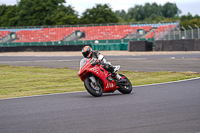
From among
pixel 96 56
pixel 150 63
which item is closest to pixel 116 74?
pixel 96 56

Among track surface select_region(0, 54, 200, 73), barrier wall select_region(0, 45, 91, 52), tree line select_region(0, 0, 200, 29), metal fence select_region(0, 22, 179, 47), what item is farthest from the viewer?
tree line select_region(0, 0, 200, 29)

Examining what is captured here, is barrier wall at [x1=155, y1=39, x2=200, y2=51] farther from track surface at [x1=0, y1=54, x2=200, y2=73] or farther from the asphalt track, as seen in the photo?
the asphalt track

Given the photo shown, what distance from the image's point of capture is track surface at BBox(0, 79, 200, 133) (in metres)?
5.16

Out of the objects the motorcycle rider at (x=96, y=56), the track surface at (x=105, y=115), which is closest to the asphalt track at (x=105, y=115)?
the track surface at (x=105, y=115)

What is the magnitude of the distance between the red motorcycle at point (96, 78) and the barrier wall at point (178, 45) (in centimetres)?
2449

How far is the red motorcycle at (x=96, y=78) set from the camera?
8828 mm

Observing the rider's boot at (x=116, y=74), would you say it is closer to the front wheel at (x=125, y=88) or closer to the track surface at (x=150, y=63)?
the front wheel at (x=125, y=88)

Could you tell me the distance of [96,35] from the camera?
5331 cm

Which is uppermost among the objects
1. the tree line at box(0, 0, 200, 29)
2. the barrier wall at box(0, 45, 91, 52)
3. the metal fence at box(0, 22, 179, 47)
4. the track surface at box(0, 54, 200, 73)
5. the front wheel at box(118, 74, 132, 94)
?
the tree line at box(0, 0, 200, 29)

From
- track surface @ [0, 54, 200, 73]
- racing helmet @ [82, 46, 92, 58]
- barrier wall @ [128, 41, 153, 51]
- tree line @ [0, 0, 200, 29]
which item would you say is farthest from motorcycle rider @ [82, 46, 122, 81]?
tree line @ [0, 0, 200, 29]

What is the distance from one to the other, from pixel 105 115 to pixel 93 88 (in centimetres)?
278

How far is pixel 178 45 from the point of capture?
3412 centimetres

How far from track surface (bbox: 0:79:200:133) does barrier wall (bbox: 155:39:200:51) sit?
984 inches

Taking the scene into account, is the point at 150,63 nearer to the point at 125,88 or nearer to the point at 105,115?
the point at 125,88
